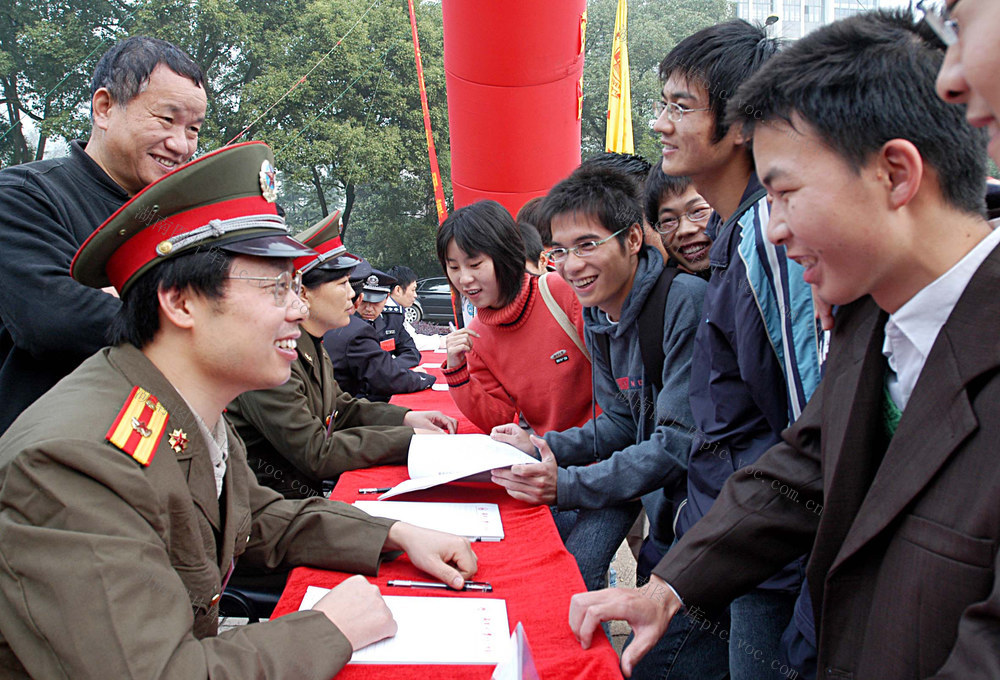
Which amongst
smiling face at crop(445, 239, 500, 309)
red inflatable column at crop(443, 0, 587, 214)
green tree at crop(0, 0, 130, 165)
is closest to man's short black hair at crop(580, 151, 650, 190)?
A: smiling face at crop(445, 239, 500, 309)

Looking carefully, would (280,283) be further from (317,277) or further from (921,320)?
(317,277)

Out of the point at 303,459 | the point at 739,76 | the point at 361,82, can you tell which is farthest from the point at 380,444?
the point at 361,82

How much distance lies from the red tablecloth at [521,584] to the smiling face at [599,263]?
0.71m

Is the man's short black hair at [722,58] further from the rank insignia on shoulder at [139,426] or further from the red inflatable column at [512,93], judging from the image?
the red inflatable column at [512,93]

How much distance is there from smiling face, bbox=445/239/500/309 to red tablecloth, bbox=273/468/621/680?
94cm

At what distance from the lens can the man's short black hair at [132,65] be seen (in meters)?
2.07

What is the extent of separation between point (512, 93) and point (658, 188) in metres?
3.16

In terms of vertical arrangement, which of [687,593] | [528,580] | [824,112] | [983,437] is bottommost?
[528,580]

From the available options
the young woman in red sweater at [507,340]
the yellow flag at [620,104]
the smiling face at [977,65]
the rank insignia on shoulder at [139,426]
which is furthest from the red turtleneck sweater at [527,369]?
the yellow flag at [620,104]

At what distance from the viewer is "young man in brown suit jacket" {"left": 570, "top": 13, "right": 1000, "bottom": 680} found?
853 mm

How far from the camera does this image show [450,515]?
1901mm

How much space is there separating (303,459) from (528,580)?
3.80 feet

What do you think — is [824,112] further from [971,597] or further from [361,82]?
[361,82]

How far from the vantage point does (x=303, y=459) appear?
2.42m
